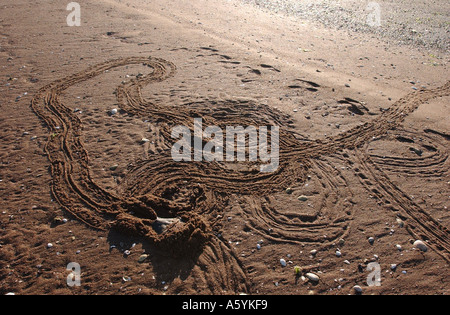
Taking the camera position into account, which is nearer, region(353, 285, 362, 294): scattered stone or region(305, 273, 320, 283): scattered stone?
region(353, 285, 362, 294): scattered stone

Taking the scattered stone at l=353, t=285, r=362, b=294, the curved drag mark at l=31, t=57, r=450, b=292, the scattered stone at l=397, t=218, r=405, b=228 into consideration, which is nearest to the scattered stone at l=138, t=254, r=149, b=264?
the curved drag mark at l=31, t=57, r=450, b=292

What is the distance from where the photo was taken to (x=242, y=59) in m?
9.26

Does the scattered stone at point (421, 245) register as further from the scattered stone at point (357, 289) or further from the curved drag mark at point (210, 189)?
the scattered stone at point (357, 289)

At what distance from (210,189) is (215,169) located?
1.65ft

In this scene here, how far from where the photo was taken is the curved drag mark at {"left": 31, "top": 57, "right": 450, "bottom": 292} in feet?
15.0

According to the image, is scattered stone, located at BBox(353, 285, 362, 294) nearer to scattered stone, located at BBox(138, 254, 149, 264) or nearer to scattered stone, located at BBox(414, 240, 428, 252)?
scattered stone, located at BBox(414, 240, 428, 252)

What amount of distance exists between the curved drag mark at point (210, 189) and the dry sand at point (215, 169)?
0.09 ft

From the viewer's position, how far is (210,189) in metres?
5.43

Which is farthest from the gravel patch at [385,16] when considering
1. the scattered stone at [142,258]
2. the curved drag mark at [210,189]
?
the scattered stone at [142,258]

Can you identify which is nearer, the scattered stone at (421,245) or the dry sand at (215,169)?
the dry sand at (215,169)

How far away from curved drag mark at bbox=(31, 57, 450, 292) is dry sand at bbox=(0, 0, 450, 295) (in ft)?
0.09

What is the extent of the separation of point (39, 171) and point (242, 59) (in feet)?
19.5

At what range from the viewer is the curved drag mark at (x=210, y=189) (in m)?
4.59
